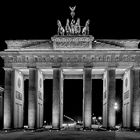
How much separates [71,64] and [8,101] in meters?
13.9

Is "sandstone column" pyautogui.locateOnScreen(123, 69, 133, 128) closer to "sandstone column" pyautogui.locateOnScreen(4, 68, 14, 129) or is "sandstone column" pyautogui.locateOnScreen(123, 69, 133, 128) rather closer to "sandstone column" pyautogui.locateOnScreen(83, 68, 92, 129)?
"sandstone column" pyautogui.locateOnScreen(83, 68, 92, 129)

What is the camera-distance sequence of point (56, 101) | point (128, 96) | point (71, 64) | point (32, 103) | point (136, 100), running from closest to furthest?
point (136, 100), point (56, 101), point (32, 103), point (71, 64), point (128, 96)

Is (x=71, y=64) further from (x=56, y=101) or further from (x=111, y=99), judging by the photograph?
(x=111, y=99)

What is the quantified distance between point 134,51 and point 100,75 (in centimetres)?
1472

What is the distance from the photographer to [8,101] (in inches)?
2591

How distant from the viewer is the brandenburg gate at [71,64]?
6506cm

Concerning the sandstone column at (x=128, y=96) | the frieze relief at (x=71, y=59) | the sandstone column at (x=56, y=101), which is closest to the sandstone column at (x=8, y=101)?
the frieze relief at (x=71, y=59)

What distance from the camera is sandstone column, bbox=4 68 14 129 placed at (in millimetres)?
64812

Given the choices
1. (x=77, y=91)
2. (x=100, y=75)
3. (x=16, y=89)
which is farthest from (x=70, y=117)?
(x=16, y=89)

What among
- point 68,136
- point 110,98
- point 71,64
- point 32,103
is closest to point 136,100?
point 110,98

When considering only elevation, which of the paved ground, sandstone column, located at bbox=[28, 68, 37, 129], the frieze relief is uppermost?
the frieze relief

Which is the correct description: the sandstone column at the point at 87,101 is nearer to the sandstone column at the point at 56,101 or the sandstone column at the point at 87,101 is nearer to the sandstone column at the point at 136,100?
the sandstone column at the point at 56,101

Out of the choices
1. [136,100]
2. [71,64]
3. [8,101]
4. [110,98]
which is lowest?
[8,101]

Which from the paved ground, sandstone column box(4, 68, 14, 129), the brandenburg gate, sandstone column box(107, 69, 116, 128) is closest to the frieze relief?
the brandenburg gate
